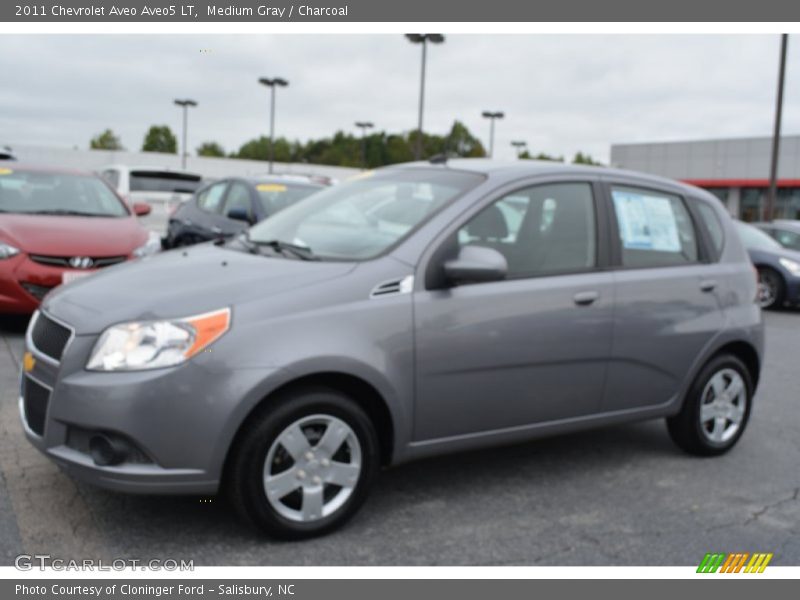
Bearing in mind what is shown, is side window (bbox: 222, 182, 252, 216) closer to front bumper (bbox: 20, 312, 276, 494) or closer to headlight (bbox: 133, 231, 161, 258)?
headlight (bbox: 133, 231, 161, 258)

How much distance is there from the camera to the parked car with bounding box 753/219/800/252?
14.7 meters

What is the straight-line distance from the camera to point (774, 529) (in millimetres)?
3939

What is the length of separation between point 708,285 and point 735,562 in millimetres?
1790

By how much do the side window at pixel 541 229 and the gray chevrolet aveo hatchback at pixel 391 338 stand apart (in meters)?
0.01

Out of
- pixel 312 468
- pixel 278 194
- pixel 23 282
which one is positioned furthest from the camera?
pixel 278 194

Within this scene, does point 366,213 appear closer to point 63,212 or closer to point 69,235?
point 69,235

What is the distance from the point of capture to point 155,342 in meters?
3.28

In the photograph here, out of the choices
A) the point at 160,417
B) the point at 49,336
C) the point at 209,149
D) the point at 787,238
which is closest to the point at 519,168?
the point at 160,417

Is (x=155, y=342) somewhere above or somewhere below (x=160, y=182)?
below

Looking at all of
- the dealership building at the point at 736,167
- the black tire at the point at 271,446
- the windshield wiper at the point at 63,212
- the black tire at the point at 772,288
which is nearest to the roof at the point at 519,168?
the black tire at the point at 271,446

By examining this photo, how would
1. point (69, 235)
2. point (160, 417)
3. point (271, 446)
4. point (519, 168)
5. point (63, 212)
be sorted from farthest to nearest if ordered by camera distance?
1. point (63, 212)
2. point (69, 235)
3. point (519, 168)
4. point (271, 446)
5. point (160, 417)

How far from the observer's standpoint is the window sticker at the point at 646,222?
15.2ft
